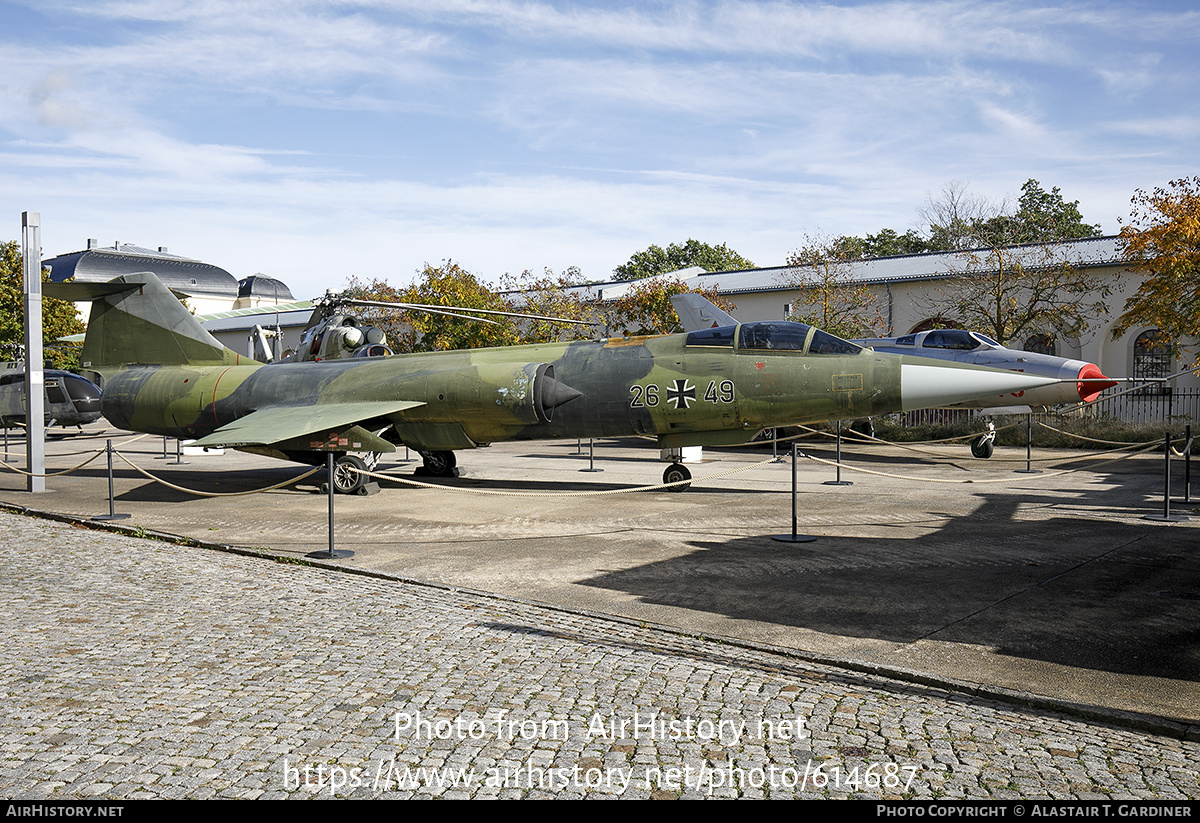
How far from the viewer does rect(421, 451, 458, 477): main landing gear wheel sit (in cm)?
1694

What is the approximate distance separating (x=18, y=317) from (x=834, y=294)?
3689 cm

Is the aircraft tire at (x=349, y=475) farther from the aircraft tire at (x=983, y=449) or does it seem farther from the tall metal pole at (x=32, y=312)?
the aircraft tire at (x=983, y=449)

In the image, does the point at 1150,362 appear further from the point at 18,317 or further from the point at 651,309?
the point at 18,317

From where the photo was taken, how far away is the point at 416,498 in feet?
46.6

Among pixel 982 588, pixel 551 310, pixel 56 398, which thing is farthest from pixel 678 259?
pixel 982 588

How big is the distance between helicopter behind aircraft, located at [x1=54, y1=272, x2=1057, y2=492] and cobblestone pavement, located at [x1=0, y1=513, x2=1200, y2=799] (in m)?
6.78

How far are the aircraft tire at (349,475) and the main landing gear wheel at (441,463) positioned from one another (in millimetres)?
2294

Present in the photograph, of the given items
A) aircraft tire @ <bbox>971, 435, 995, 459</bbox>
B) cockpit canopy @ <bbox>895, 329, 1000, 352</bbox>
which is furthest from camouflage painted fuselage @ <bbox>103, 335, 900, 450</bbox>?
aircraft tire @ <bbox>971, 435, 995, 459</bbox>

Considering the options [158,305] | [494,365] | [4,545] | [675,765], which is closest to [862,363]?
[494,365]

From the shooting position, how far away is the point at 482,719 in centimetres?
467

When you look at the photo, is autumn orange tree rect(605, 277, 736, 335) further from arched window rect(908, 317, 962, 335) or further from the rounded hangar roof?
the rounded hangar roof

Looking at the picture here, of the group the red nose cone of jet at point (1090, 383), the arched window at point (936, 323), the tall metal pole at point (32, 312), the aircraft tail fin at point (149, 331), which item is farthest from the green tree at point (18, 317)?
the red nose cone of jet at point (1090, 383)

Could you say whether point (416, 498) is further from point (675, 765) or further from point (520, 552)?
point (675, 765)

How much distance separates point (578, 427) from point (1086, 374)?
381 inches
